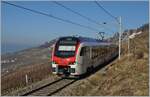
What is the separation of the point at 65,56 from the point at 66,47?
2.23ft

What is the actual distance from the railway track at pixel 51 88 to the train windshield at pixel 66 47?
192cm

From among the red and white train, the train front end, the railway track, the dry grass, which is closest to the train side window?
the red and white train

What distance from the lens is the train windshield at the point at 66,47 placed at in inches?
925

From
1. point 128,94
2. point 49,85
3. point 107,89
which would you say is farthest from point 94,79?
point 128,94

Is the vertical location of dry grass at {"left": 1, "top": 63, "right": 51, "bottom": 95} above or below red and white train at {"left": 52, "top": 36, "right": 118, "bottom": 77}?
below

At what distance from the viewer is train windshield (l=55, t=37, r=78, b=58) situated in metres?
23.5

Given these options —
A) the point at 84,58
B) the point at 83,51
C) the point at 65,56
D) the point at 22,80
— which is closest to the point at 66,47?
the point at 65,56

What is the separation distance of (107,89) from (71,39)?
7012 mm

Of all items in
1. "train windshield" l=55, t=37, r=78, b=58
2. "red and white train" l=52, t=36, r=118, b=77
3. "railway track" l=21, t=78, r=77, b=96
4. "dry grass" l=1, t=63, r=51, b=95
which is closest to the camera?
"railway track" l=21, t=78, r=77, b=96

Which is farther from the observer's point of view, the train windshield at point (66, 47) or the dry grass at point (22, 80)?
the train windshield at point (66, 47)

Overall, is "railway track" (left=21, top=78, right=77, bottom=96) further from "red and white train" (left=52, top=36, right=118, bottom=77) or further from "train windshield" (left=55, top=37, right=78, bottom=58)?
"train windshield" (left=55, top=37, right=78, bottom=58)

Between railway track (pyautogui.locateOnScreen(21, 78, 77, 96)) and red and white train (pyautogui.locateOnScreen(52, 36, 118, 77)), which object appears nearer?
railway track (pyautogui.locateOnScreen(21, 78, 77, 96))

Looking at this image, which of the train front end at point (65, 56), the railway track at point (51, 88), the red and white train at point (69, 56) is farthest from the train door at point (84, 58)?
the railway track at point (51, 88)

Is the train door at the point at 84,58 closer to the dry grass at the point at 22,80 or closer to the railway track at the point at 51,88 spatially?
the railway track at the point at 51,88
